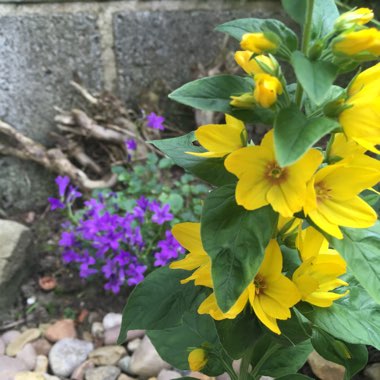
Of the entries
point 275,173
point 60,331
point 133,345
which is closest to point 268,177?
point 275,173

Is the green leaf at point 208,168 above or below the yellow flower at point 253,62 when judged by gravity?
below

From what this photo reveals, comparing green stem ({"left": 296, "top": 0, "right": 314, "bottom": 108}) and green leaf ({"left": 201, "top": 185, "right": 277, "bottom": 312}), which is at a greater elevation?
green stem ({"left": 296, "top": 0, "right": 314, "bottom": 108})

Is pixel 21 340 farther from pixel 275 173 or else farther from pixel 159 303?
pixel 275 173

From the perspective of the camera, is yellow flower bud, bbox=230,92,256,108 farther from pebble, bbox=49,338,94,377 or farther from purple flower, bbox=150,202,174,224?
pebble, bbox=49,338,94,377

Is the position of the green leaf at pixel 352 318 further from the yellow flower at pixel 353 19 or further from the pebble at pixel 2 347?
the pebble at pixel 2 347

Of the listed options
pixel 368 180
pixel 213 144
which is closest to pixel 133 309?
pixel 213 144

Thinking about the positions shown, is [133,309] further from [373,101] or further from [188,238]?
[373,101]

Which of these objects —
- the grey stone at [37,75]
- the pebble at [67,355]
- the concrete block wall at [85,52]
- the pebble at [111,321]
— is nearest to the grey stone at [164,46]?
the concrete block wall at [85,52]

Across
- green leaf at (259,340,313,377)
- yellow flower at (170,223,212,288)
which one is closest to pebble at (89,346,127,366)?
green leaf at (259,340,313,377)
